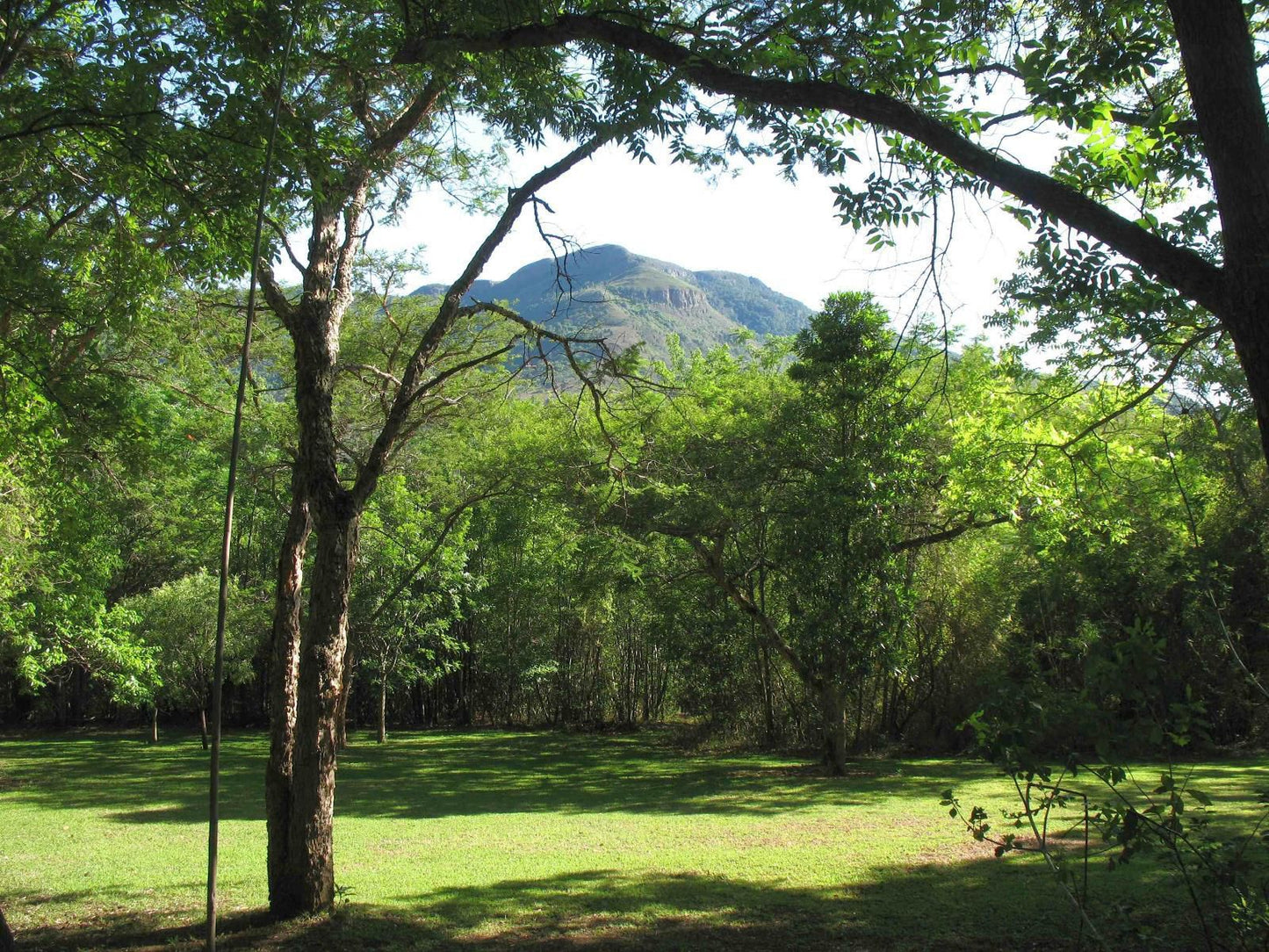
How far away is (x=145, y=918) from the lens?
224 inches

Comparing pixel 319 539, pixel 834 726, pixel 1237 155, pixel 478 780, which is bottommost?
pixel 478 780

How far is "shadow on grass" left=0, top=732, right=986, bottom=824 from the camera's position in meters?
11.5

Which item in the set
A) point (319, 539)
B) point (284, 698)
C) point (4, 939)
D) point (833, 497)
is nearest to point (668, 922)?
point (284, 698)

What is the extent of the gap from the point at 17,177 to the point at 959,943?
7869mm

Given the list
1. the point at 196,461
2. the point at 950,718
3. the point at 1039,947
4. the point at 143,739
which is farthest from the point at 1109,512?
the point at 143,739

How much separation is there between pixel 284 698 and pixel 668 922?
286 centimetres

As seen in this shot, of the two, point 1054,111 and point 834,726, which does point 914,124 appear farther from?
point 834,726

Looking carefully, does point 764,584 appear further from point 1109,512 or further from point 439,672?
point 439,672

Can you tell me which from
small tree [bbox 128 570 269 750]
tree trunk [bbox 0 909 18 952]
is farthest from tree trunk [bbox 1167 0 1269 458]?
small tree [bbox 128 570 269 750]

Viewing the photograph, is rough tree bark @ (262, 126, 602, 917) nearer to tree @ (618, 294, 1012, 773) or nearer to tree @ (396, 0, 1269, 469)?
tree @ (396, 0, 1269, 469)

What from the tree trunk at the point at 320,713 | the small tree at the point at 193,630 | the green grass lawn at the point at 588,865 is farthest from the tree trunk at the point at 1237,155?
the small tree at the point at 193,630

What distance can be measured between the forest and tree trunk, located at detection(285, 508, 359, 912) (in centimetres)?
2

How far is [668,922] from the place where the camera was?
5.47 metres

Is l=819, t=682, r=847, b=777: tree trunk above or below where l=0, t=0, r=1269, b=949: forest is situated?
below
